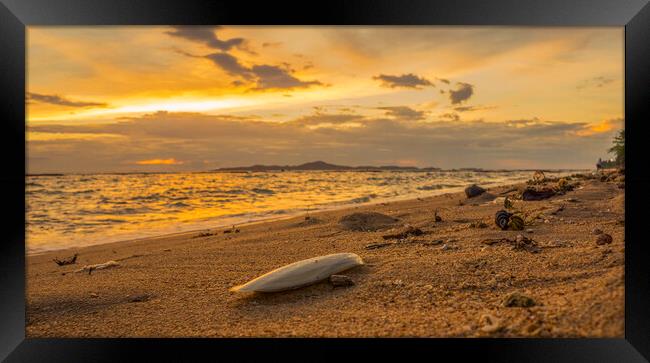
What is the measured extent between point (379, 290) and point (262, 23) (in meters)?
2.37

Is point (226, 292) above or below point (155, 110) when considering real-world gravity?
below

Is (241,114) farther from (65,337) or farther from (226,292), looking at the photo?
(65,337)

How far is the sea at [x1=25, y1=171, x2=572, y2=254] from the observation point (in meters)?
7.45

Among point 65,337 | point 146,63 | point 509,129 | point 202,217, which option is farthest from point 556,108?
point 202,217

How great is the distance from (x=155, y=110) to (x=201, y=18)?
2999 millimetres

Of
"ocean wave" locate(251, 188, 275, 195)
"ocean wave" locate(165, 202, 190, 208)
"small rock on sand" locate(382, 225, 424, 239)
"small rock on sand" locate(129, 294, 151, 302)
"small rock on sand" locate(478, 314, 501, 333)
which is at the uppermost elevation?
"ocean wave" locate(251, 188, 275, 195)

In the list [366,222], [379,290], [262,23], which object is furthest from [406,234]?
[262,23]

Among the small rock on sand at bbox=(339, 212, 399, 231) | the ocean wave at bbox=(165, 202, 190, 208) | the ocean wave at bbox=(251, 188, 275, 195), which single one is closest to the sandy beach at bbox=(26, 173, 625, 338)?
the small rock on sand at bbox=(339, 212, 399, 231)

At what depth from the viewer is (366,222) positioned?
6734mm

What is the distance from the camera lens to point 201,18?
117 inches

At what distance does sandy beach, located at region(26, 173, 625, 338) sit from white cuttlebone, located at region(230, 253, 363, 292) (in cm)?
9

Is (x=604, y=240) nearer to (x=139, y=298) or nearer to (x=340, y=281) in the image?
(x=340, y=281)

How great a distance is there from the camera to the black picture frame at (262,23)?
287 centimetres

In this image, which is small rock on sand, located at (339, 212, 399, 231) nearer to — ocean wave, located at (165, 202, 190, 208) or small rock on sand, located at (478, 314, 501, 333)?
small rock on sand, located at (478, 314, 501, 333)
